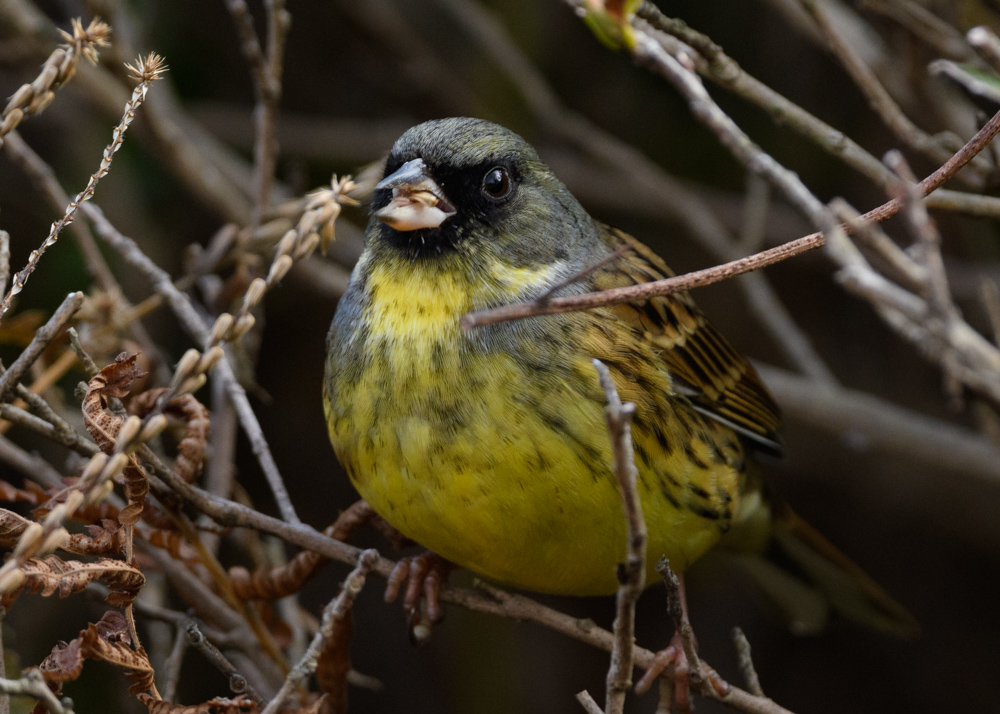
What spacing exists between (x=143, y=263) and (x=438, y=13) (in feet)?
8.48

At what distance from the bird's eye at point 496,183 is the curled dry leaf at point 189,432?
0.73 meters

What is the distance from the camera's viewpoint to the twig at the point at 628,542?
1.11m

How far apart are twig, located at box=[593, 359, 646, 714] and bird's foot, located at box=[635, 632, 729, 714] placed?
499mm

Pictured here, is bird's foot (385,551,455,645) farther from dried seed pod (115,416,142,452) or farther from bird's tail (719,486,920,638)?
dried seed pod (115,416,142,452)

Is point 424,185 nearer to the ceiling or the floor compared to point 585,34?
nearer to the floor

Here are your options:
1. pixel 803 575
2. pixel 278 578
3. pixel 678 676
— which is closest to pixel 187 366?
pixel 278 578

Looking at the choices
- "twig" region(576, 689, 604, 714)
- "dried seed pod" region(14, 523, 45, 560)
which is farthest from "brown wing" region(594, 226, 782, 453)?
"dried seed pod" region(14, 523, 45, 560)

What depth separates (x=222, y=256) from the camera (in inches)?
101

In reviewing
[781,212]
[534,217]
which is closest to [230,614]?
[534,217]

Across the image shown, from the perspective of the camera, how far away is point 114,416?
1.52m

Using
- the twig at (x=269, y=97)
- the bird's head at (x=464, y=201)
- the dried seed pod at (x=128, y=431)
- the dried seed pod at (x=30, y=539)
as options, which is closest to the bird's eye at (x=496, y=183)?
the bird's head at (x=464, y=201)

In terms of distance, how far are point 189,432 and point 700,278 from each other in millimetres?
966

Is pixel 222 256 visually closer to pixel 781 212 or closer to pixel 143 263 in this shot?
pixel 143 263

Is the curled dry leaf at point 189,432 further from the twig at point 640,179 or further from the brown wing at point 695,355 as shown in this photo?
the twig at point 640,179
